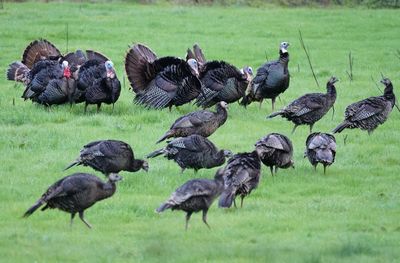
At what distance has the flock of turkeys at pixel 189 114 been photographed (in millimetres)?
9602

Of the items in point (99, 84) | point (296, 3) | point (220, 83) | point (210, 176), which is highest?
point (220, 83)

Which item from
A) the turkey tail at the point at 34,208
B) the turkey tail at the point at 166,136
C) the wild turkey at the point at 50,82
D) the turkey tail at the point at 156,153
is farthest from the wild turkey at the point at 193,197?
the wild turkey at the point at 50,82

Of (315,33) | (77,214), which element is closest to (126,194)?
(77,214)

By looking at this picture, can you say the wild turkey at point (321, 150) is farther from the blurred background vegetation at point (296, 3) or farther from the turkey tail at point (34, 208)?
the blurred background vegetation at point (296, 3)

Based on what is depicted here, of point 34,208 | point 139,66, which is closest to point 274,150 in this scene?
point 34,208

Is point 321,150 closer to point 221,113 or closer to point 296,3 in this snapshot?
point 221,113

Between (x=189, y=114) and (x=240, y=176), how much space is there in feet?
10.8

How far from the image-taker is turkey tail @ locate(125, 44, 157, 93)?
1691 centimetres

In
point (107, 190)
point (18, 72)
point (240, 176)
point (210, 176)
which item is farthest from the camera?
point (18, 72)

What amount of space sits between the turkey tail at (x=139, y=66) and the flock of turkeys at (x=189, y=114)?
0.02 metres

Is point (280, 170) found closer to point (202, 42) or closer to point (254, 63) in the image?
point (254, 63)

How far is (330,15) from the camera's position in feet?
107

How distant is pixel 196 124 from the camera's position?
44.2ft

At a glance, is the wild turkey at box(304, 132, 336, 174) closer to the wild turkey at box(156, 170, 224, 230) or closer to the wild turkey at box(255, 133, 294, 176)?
the wild turkey at box(255, 133, 294, 176)
